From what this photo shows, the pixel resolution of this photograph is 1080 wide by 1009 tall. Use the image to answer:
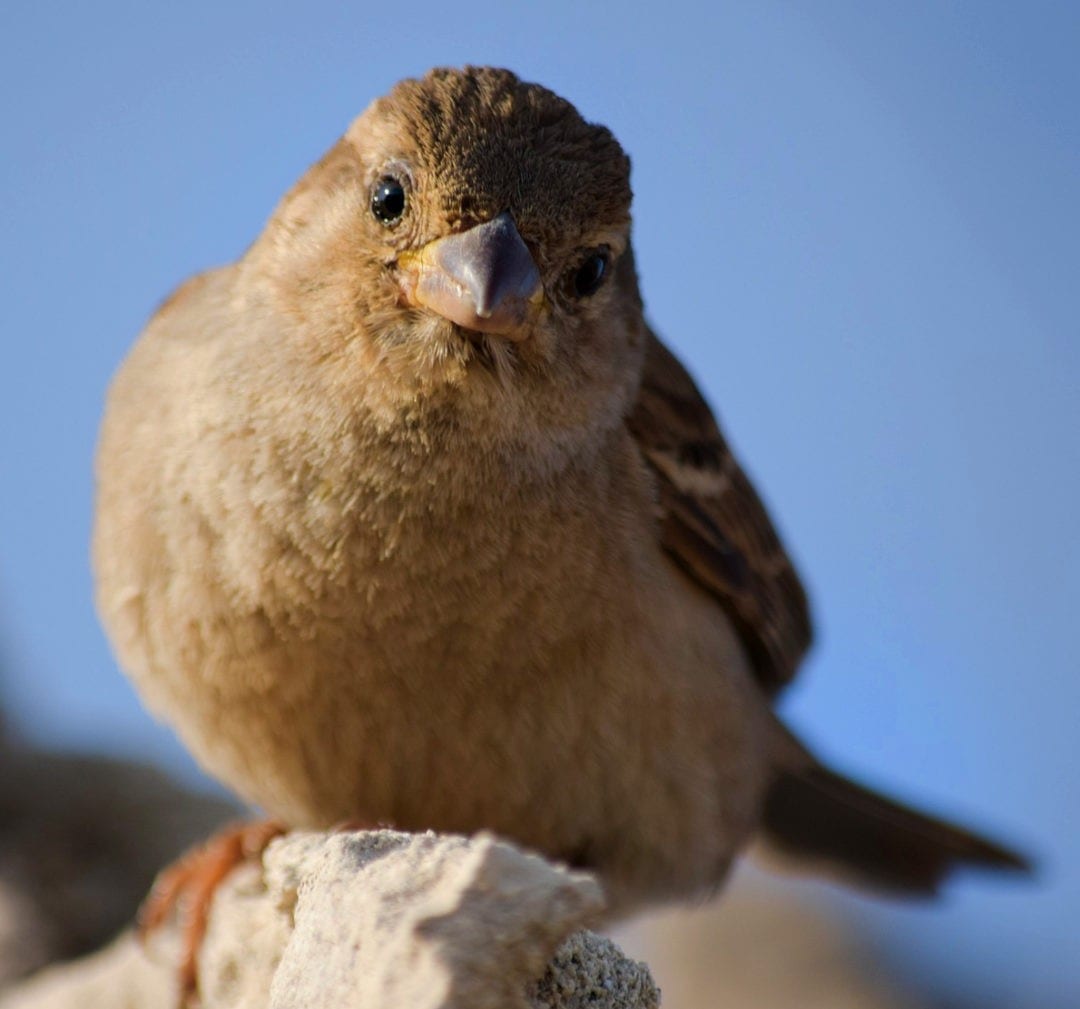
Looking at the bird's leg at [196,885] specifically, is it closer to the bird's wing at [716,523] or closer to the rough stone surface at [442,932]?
the rough stone surface at [442,932]

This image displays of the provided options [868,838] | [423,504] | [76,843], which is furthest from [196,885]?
[868,838]

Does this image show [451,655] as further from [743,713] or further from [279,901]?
[743,713]

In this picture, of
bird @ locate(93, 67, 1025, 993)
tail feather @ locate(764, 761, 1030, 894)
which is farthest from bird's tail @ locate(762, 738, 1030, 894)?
bird @ locate(93, 67, 1025, 993)

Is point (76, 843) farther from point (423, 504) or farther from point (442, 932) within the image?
point (442, 932)

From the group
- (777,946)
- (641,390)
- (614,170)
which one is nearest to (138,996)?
(641,390)

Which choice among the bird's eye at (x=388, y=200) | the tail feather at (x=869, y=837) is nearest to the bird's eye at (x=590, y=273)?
the bird's eye at (x=388, y=200)

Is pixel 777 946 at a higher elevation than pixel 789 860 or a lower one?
lower

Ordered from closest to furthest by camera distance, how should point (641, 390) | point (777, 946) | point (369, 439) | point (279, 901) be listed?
point (279, 901)
point (369, 439)
point (641, 390)
point (777, 946)
